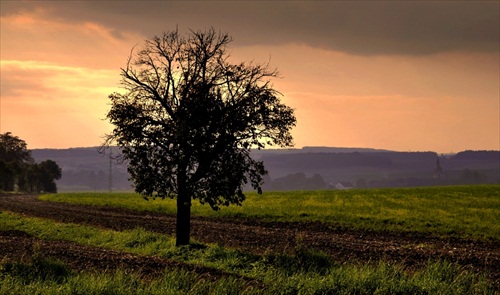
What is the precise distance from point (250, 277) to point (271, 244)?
1198 cm

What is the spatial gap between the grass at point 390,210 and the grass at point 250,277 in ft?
65.0

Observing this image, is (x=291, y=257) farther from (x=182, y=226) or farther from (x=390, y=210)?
(x=390, y=210)

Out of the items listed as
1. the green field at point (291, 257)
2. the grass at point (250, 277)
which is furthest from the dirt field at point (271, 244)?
the green field at point (291, 257)

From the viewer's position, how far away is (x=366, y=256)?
30953 mm

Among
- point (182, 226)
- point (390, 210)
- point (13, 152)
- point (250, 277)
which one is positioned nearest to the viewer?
point (250, 277)

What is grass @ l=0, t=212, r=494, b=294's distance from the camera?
60.7 ft

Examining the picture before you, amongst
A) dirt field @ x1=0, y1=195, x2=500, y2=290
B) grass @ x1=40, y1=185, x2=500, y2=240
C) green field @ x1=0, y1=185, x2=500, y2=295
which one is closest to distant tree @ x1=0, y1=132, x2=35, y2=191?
green field @ x1=0, y1=185, x2=500, y2=295

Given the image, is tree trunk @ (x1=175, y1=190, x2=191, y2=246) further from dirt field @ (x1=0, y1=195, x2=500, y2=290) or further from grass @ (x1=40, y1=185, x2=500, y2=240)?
grass @ (x1=40, y1=185, x2=500, y2=240)

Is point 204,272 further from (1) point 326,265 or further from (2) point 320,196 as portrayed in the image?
(2) point 320,196

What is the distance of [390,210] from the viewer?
55250 millimetres

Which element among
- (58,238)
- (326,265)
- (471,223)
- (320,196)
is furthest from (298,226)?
(320,196)

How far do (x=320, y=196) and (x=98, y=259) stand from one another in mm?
50190

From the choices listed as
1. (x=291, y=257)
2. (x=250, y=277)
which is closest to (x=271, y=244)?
(x=291, y=257)

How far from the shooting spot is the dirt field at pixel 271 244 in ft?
87.6
